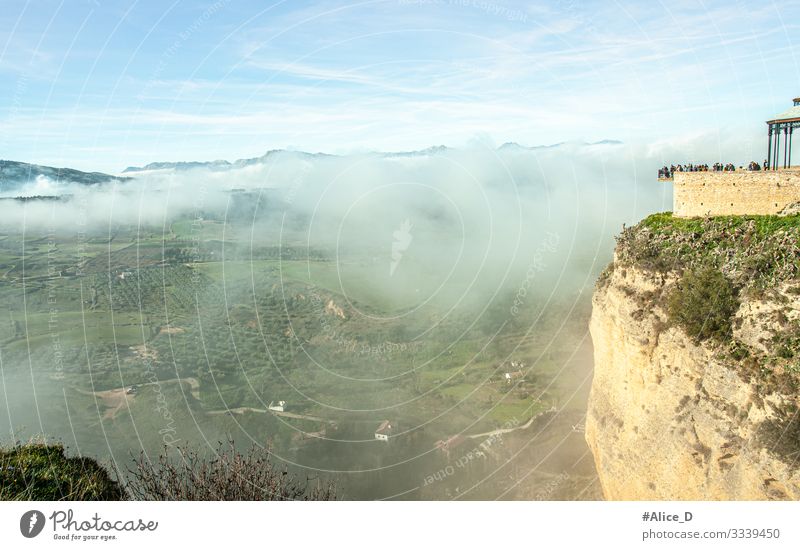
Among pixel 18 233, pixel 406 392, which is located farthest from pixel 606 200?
pixel 18 233

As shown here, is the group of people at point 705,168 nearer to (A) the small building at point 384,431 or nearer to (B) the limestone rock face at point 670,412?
(B) the limestone rock face at point 670,412

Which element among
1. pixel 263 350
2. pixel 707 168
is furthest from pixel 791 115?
pixel 263 350

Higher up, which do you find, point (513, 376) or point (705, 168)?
point (705, 168)

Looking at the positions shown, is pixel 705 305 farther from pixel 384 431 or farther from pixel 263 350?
pixel 263 350

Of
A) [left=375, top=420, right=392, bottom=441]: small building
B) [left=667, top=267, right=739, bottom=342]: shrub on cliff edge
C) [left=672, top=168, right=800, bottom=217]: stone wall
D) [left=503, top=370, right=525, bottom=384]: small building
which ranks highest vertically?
[left=672, top=168, right=800, bottom=217]: stone wall

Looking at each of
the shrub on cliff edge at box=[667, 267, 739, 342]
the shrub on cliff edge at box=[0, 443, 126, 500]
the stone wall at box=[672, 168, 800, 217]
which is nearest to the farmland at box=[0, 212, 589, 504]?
the shrub on cliff edge at box=[0, 443, 126, 500]

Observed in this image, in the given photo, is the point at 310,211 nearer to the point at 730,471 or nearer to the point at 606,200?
the point at 606,200

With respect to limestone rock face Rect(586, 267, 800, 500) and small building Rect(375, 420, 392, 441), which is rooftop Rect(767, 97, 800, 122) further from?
small building Rect(375, 420, 392, 441)
